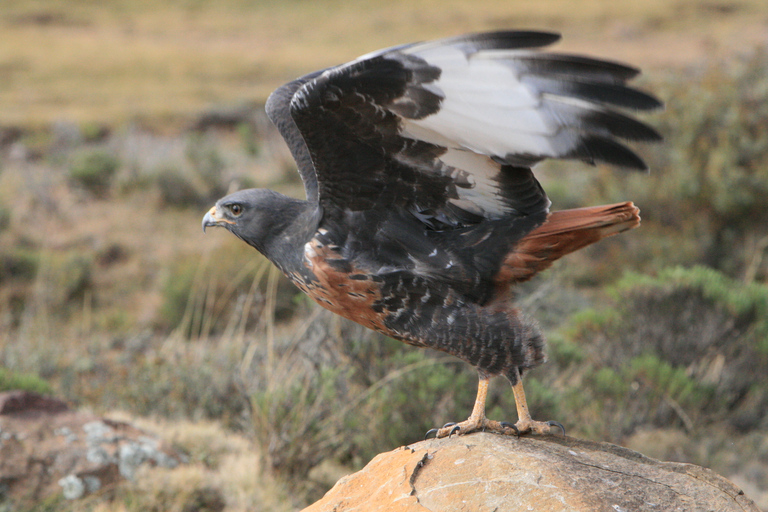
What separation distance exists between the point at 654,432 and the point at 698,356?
0.93 m

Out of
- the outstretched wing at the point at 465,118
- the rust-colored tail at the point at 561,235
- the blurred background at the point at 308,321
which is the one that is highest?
the outstretched wing at the point at 465,118

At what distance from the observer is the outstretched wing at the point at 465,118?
2383mm

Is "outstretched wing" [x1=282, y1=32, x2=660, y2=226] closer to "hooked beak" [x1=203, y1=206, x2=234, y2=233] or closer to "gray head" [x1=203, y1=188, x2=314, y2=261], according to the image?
"gray head" [x1=203, y1=188, x2=314, y2=261]

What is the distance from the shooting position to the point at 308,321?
5.04 metres

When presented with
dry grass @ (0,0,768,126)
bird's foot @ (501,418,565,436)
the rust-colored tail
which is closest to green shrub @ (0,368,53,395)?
bird's foot @ (501,418,565,436)

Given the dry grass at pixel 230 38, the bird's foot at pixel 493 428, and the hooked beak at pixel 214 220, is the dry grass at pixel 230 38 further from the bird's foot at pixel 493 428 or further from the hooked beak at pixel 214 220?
the bird's foot at pixel 493 428

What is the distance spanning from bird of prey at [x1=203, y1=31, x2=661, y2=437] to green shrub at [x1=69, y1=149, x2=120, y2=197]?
11787 millimetres

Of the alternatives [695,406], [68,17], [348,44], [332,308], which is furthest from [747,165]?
[68,17]

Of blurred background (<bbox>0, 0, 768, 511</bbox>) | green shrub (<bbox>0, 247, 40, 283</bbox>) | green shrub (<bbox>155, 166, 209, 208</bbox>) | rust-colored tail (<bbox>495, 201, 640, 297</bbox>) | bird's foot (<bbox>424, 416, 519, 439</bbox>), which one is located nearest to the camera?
rust-colored tail (<bbox>495, 201, 640, 297</bbox>)

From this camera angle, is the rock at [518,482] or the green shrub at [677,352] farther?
the green shrub at [677,352]

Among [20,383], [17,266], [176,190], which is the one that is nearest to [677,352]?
[20,383]

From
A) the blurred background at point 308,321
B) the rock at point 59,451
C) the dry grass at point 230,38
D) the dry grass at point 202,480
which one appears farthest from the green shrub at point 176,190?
the dry grass at point 230,38

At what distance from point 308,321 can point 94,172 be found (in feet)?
35.4

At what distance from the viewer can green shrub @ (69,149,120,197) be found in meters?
14.0
